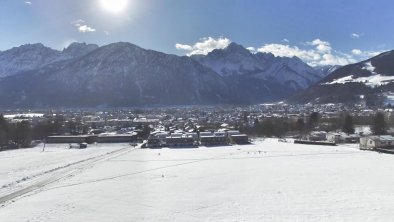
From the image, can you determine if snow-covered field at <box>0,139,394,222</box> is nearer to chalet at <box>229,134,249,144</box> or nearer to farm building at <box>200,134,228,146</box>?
farm building at <box>200,134,228,146</box>

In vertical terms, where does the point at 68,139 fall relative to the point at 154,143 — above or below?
below

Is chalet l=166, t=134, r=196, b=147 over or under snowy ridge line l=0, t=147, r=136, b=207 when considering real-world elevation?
over

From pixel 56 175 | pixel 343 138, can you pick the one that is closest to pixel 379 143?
pixel 343 138

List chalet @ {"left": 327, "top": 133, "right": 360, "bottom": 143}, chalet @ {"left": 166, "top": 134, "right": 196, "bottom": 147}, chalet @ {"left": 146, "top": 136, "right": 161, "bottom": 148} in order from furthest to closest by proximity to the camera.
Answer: chalet @ {"left": 327, "top": 133, "right": 360, "bottom": 143} → chalet @ {"left": 166, "top": 134, "right": 196, "bottom": 147} → chalet @ {"left": 146, "top": 136, "right": 161, "bottom": 148}

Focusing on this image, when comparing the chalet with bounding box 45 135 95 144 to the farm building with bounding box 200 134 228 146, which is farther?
the chalet with bounding box 45 135 95 144

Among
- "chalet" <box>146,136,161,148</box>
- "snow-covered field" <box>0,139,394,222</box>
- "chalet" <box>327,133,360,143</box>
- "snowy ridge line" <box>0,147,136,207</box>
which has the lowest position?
"snowy ridge line" <box>0,147,136,207</box>

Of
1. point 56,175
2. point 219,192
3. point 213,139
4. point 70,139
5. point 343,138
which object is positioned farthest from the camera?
point 70,139

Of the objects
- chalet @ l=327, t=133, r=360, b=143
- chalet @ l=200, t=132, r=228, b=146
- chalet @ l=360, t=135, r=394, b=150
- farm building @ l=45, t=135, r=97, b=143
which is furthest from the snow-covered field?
farm building @ l=45, t=135, r=97, b=143

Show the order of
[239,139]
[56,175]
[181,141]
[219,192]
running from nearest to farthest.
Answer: [219,192] < [56,175] < [181,141] < [239,139]

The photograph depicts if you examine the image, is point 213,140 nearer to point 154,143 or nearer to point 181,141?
point 181,141

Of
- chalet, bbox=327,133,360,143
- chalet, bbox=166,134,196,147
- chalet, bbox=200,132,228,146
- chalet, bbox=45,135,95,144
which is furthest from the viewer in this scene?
chalet, bbox=45,135,95,144
